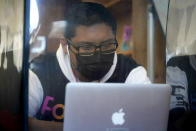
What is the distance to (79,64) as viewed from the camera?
1578 millimetres

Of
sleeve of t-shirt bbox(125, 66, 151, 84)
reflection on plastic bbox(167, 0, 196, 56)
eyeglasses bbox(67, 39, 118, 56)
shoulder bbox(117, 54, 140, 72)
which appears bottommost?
sleeve of t-shirt bbox(125, 66, 151, 84)

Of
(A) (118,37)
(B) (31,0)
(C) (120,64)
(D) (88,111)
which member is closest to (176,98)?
(C) (120,64)

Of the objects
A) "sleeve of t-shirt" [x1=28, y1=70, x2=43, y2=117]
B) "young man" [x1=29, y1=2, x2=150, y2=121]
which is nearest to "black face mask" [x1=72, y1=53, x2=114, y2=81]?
"young man" [x1=29, y1=2, x2=150, y2=121]

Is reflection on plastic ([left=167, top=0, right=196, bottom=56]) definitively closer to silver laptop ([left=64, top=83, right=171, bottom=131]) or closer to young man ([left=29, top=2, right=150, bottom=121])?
young man ([left=29, top=2, right=150, bottom=121])

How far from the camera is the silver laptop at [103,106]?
1192mm

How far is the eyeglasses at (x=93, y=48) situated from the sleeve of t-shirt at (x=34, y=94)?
0.99ft

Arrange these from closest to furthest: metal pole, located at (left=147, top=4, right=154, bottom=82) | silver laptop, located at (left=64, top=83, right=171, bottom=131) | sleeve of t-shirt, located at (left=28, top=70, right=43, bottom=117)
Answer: silver laptop, located at (left=64, top=83, right=171, bottom=131), sleeve of t-shirt, located at (left=28, top=70, right=43, bottom=117), metal pole, located at (left=147, top=4, right=154, bottom=82)

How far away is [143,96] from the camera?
123 centimetres

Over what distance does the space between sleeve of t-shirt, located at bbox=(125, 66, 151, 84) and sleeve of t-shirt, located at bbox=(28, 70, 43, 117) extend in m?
0.53

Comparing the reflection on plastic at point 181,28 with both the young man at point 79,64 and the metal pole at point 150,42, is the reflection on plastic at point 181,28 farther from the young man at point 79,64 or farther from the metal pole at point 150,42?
the young man at point 79,64

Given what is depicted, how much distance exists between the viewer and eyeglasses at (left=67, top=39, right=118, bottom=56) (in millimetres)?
1570

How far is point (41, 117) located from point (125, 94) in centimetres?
61

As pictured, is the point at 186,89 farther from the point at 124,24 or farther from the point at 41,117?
the point at 41,117

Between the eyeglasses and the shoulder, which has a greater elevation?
the eyeglasses
